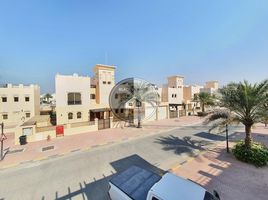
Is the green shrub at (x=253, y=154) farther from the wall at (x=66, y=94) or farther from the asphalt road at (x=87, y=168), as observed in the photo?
the wall at (x=66, y=94)

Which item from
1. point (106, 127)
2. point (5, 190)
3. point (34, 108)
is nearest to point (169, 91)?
point (106, 127)

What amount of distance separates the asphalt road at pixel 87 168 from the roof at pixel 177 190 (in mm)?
2914

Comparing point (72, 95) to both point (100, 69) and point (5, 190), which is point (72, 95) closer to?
point (100, 69)

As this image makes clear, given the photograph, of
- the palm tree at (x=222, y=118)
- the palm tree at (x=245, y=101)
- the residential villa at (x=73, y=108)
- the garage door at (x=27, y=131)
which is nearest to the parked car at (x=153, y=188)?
the palm tree at (x=222, y=118)

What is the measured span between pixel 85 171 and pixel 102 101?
52.3 feet

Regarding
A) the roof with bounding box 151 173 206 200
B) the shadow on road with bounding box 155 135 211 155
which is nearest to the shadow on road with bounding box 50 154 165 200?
the roof with bounding box 151 173 206 200

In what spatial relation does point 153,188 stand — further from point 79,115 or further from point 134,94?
point 79,115

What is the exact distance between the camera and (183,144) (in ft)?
41.6

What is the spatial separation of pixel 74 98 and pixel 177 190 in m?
18.7

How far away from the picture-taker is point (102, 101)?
23672 mm

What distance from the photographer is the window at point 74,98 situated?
19811 mm

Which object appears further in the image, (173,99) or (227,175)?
(173,99)

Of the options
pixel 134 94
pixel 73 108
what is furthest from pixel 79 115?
pixel 134 94

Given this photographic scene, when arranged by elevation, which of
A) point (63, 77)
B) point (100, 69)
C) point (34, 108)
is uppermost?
point (100, 69)
